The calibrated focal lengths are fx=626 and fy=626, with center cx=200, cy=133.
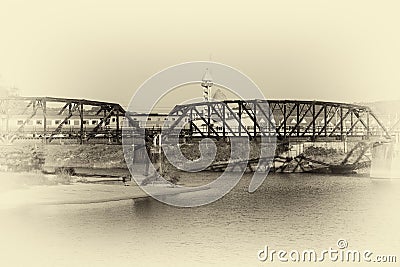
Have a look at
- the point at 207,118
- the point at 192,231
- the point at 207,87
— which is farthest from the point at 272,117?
the point at 192,231

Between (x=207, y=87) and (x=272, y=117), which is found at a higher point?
(x=207, y=87)

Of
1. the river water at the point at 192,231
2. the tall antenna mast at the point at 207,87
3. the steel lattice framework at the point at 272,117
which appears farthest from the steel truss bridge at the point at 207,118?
the river water at the point at 192,231

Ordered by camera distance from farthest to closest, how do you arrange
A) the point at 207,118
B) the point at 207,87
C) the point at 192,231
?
1. the point at 207,87
2. the point at 207,118
3. the point at 192,231


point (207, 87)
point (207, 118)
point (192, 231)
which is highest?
point (207, 87)

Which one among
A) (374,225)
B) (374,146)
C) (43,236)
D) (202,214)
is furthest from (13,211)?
(374,146)

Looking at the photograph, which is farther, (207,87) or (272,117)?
(207,87)

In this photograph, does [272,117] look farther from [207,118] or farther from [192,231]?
[192,231]

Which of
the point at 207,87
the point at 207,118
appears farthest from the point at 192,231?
the point at 207,87

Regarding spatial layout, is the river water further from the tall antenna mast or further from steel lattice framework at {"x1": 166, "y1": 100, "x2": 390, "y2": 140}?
the tall antenna mast

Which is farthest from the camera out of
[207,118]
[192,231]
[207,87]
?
[207,87]
